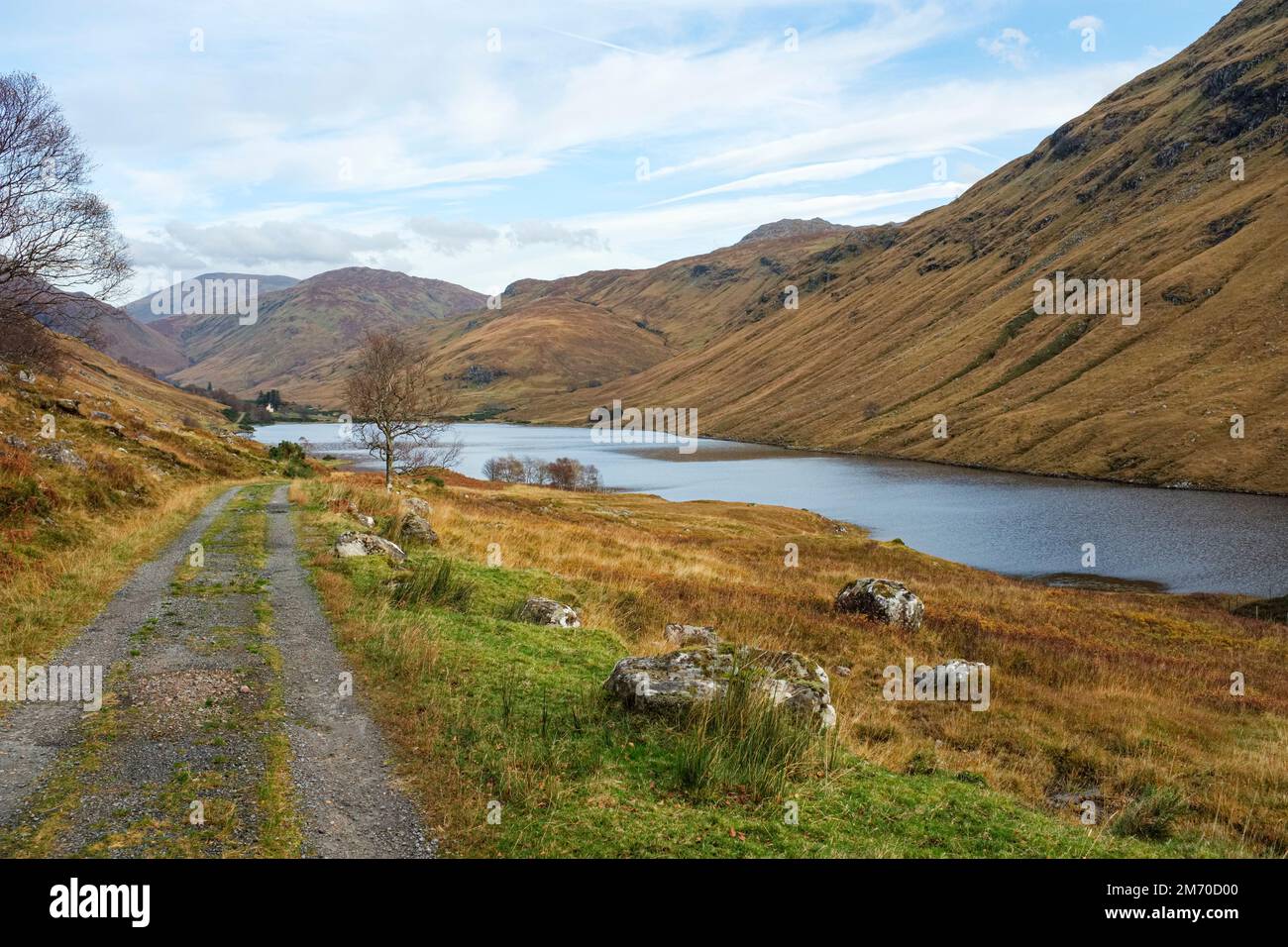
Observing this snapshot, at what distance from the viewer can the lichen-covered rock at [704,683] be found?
11435mm

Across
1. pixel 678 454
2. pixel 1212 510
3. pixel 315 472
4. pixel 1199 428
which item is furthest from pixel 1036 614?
pixel 678 454

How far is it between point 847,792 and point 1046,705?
12465mm

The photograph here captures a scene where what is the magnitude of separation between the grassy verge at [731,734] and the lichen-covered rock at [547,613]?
57cm

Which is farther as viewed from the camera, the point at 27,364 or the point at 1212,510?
the point at 1212,510

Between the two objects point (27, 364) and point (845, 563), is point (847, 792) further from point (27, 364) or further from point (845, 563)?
point (27, 364)

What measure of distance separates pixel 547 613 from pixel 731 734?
8.52 meters

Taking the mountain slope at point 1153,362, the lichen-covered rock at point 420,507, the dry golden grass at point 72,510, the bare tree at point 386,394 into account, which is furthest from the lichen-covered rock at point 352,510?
the mountain slope at point 1153,362

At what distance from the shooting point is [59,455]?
1038 inches

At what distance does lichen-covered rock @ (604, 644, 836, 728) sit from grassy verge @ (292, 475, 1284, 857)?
44cm

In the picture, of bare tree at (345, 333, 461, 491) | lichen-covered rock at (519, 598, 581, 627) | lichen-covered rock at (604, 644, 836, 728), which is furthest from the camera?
bare tree at (345, 333, 461, 491)

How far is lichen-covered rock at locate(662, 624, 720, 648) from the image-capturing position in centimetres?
1877

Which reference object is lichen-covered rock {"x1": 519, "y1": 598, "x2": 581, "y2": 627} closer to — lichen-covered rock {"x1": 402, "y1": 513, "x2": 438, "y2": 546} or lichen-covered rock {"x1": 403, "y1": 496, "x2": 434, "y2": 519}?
lichen-covered rock {"x1": 402, "y1": 513, "x2": 438, "y2": 546}

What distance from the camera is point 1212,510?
277 feet

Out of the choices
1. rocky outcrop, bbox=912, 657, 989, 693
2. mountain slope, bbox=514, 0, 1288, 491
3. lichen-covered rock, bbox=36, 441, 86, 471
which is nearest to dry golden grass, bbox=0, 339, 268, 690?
lichen-covered rock, bbox=36, 441, 86, 471
